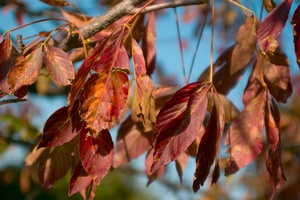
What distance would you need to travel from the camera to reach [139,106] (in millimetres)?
806

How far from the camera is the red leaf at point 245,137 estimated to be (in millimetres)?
963

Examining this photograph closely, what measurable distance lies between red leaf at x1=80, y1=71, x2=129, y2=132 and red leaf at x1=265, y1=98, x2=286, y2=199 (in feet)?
1.05

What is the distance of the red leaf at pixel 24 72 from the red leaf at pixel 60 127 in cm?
7

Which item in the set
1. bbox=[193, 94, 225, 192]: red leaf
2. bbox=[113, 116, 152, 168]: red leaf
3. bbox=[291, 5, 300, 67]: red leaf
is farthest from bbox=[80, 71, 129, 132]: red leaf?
bbox=[113, 116, 152, 168]: red leaf

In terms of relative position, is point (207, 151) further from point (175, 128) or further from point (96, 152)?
point (96, 152)

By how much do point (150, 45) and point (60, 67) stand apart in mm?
394

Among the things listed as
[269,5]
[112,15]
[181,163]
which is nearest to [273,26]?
[269,5]

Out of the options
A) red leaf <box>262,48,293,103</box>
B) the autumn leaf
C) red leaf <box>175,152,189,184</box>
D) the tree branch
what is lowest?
red leaf <box>175,152,189,184</box>

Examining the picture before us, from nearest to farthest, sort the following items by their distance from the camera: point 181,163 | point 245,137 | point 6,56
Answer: point 6,56 → point 245,137 → point 181,163

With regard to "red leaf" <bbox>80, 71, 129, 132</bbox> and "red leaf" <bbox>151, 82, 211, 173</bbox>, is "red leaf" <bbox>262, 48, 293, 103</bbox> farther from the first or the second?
"red leaf" <bbox>80, 71, 129, 132</bbox>

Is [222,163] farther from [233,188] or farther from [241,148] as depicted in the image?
[241,148]

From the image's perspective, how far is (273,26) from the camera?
0.83m

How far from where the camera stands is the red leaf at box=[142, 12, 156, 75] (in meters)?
1.19

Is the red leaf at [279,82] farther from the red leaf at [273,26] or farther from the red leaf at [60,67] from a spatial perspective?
the red leaf at [60,67]
